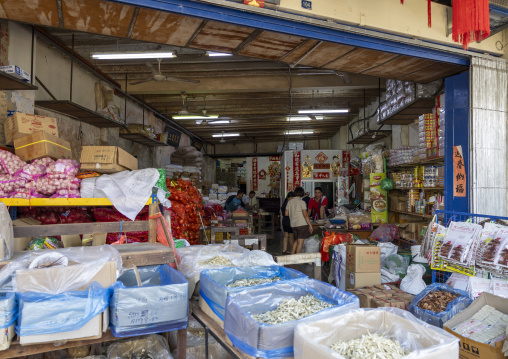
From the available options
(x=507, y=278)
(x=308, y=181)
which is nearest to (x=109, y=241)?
(x=507, y=278)

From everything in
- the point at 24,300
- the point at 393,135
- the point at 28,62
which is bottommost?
the point at 24,300

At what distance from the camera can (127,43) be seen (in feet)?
20.8

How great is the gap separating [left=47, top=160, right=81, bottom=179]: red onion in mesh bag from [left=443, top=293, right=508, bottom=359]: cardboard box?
11.2 ft

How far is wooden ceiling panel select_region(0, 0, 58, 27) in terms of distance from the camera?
9.86ft

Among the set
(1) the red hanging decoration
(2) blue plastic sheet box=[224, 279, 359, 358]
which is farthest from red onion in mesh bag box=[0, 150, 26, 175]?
(1) the red hanging decoration

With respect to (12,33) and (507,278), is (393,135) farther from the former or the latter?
(12,33)

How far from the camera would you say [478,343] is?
2312 millimetres

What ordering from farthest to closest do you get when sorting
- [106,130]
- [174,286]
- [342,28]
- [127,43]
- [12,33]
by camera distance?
[106,130], [127,43], [12,33], [342,28], [174,286]

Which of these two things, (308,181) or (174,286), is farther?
(308,181)

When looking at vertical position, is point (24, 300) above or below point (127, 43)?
below

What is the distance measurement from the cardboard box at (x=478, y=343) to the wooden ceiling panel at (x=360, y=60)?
271cm

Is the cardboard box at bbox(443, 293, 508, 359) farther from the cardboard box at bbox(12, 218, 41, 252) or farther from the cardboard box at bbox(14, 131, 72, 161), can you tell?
the cardboard box at bbox(14, 131, 72, 161)

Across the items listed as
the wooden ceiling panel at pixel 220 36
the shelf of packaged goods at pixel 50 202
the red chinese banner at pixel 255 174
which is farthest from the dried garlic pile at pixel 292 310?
the red chinese banner at pixel 255 174

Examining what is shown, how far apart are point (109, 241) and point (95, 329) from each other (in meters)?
2.36
